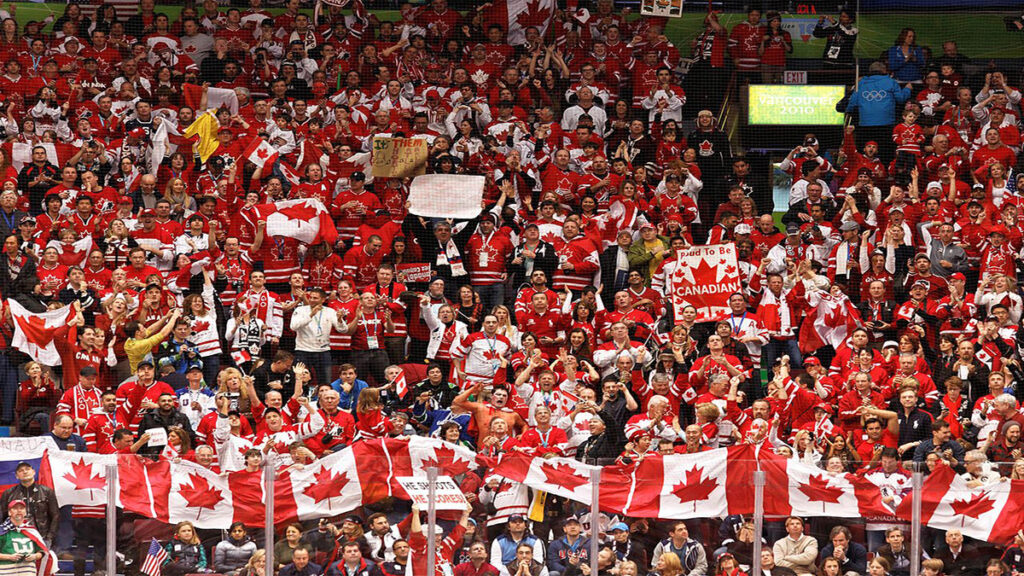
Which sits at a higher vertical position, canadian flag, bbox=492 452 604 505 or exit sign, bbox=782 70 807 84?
exit sign, bbox=782 70 807 84

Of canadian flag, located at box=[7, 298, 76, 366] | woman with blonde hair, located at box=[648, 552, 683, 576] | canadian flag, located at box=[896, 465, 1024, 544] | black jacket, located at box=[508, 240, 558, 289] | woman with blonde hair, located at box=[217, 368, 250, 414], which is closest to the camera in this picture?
canadian flag, located at box=[896, 465, 1024, 544]

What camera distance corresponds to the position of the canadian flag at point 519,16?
19500mm

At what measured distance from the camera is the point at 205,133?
57.4 ft

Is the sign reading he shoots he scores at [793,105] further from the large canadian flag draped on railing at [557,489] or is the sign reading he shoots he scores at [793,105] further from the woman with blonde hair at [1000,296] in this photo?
the large canadian flag draped on railing at [557,489]

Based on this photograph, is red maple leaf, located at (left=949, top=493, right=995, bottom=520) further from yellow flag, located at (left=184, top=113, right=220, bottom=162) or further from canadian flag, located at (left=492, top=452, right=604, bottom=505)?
yellow flag, located at (left=184, top=113, right=220, bottom=162)

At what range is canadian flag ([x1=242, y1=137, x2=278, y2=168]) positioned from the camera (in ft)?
56.0

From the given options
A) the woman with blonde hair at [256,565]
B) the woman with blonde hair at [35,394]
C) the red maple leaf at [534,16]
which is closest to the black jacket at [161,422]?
the woman with blonde hair at [35,394]

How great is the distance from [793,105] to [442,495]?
9.73m

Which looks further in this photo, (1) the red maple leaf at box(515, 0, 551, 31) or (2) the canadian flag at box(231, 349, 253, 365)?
(1) the red maple leaf at box(515, 0, 551, 31)

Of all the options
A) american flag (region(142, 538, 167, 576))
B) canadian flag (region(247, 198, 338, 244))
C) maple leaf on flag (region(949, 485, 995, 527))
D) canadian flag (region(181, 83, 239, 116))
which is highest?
canadian flag (region(181, 83, 239, 116))

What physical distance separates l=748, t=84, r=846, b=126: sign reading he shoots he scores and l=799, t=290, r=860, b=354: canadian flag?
4.35 metres

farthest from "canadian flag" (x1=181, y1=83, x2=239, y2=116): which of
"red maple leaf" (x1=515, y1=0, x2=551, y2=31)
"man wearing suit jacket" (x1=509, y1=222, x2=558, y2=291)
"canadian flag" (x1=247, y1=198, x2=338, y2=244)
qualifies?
"man wearing suit jacket" (x1=509, y1=222, x2=558, y2=291)

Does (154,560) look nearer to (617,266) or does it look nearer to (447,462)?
(447,462)

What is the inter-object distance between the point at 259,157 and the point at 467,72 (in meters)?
2.90
